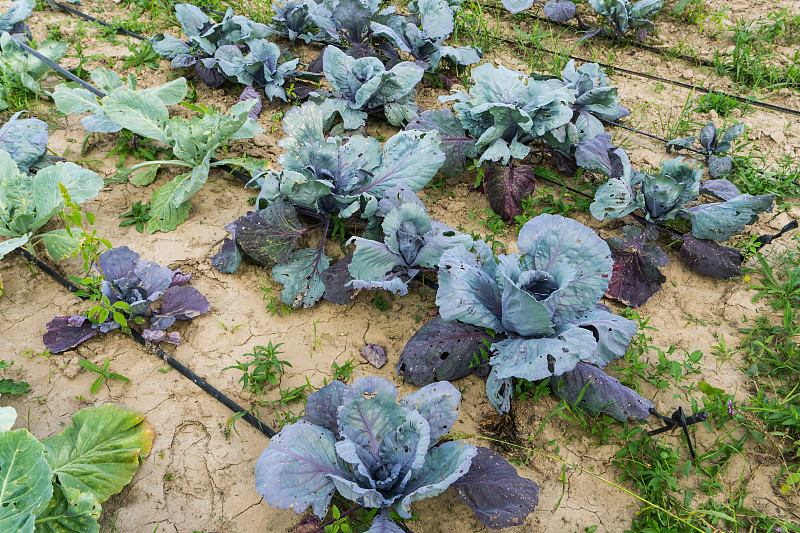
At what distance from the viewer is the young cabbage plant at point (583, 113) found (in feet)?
9.00

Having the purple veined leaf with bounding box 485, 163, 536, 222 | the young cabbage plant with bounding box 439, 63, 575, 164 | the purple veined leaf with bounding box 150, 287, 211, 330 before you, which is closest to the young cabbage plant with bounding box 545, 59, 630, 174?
the young cabbage plant with bounding box 439, 63, 575, 164

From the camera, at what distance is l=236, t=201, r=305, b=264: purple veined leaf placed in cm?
229

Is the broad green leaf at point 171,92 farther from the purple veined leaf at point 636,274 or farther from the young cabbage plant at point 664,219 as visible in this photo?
the purple veined leaf at point 636,274

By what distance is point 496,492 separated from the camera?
1.59 meters

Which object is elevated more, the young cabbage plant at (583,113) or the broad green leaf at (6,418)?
the young cabbage plant at (583,113)

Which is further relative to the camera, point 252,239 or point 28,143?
point 28,143

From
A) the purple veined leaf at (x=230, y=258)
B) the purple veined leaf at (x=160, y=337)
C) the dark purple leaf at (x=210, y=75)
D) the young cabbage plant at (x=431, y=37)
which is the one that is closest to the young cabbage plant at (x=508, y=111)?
the young cabbage plant at (x=431, y=37)

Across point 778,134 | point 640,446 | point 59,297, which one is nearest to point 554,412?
point 640,446

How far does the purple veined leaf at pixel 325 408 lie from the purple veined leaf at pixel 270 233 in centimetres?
80

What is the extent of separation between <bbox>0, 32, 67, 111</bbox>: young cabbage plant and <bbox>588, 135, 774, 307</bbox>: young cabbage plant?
3.42 metres

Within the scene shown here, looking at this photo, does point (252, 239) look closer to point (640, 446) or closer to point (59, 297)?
point (59, 297)

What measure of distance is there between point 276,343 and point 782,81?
Answer: 368 cm

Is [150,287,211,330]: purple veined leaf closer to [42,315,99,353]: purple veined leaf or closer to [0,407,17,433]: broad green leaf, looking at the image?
[42,315,99,353]: purple veined leaf

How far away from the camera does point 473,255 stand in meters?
2.04
